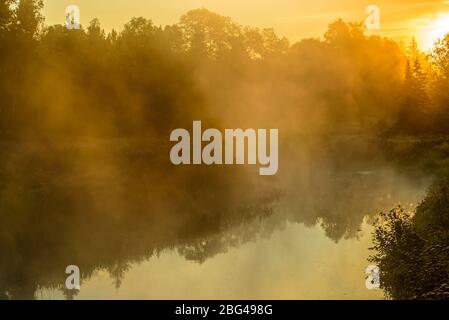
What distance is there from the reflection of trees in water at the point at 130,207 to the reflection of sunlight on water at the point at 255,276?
0.87 m

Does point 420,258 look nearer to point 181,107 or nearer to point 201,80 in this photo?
point 181,107

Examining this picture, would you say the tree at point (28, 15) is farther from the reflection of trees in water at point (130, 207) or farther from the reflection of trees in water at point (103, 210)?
the reflection of trees in water at point (103, 210)

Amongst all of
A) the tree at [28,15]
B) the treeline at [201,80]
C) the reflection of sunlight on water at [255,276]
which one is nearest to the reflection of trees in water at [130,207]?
the reflection of sunlight on water at [255,276]

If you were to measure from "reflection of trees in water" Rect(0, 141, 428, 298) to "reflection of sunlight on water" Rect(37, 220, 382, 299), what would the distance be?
0.87m

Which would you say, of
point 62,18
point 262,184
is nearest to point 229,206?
point 262,184

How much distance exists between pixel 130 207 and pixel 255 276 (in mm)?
13383

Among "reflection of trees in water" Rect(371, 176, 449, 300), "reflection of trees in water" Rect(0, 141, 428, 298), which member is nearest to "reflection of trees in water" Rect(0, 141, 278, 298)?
"reflection of trees in water" Rect(0, 141, 428, 298)

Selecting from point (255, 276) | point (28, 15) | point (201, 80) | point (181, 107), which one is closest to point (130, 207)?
point (255, 276)

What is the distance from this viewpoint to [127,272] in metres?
20.4

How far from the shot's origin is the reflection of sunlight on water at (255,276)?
1802 centimetres

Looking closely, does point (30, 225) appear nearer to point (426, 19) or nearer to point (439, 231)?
A: point (439, 231)

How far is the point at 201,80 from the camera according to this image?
47.6 m
